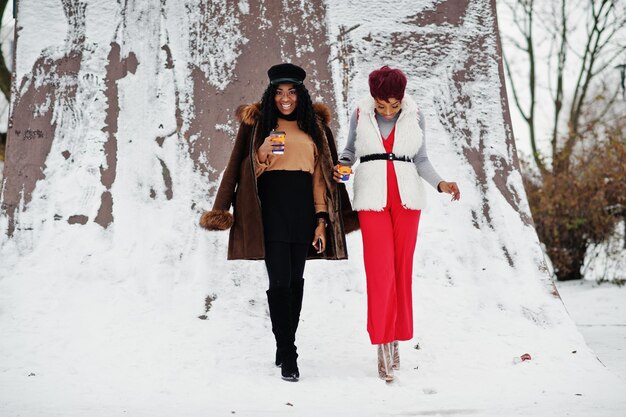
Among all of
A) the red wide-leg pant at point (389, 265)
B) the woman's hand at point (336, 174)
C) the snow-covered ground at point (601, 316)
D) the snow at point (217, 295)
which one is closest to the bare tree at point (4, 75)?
the snow at point (217, 295)

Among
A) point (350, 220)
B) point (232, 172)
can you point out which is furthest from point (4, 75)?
point (350, 220)

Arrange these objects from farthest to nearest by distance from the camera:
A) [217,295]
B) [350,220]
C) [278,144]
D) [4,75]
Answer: [4,75] → [217,295] → [350,220] → [278,144]

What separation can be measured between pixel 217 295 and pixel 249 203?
1.22m

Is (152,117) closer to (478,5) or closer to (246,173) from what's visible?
(246,173)

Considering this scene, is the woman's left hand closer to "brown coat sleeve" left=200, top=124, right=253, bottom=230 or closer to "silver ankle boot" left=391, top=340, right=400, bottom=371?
"brown coat sleeve" left=200, top=124, right=253, bottom=230

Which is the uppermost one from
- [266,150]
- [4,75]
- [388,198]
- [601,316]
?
[4,75]

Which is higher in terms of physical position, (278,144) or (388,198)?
(278,144)

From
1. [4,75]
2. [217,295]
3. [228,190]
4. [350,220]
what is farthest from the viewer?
[4,75]

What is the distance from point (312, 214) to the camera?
11.2 feet

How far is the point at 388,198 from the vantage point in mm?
3391

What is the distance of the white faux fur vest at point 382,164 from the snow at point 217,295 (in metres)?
0.96

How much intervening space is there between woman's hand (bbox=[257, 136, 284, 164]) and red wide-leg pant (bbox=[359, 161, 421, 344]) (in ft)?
1.99

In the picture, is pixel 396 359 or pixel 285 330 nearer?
pixel 285 330

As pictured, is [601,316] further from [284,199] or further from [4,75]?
[4,75]
